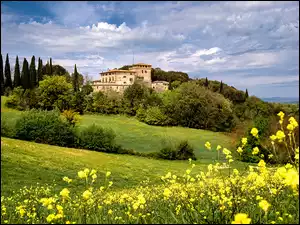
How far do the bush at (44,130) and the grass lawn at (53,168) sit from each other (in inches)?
265

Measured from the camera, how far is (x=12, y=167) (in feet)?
77.5

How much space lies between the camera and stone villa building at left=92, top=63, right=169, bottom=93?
184 feet

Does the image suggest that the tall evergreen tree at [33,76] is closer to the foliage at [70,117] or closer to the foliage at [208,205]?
the foliage at [70,117]

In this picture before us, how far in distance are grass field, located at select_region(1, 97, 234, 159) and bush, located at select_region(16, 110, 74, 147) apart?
4566mm

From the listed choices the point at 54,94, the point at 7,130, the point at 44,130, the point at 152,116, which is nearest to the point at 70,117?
the point at 44,130

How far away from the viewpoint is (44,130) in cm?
4038

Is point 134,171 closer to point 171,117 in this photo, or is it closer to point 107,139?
point 107,139

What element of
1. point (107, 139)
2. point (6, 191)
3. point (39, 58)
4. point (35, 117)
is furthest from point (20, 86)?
point (6, 191)

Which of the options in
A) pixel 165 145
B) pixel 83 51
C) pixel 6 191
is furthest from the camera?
pixel 165 145

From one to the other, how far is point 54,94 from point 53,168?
29.0 m

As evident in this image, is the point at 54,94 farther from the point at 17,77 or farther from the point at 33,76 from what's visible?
the point at 17,77

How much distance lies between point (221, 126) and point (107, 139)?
2951 cm

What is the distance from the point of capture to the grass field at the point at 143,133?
4556 centimetres

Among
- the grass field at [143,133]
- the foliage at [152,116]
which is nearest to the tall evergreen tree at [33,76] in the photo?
the grass field at [143,133]
